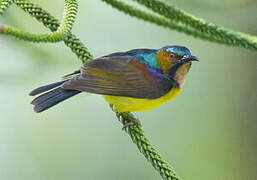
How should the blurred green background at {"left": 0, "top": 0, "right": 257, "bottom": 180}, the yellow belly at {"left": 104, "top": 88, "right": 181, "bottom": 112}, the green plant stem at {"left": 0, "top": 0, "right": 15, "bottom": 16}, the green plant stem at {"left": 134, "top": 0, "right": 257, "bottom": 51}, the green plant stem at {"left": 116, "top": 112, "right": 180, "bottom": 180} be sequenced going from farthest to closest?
the blurred green background at {"left": 0, "top": 0, "right": 257, "bottom": 180} < the yellow belly at {"left": 104, "top": 88, "right": 181, "bottom": 112} < the green plant stem at {"left": 134, "top": 0, "right": 257, "bottom": 51} < the green plant stem at {"left": 116, "top": 112, "right": 180, "bottom": 180} < the green plant stem at {"left": 0, "top": 0, "right": 15, "bottom": 16}

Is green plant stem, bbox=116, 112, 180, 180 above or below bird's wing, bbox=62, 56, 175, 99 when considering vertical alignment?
below

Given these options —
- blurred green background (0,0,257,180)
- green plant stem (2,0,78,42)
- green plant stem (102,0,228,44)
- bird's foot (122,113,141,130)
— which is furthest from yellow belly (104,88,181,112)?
green plant stem (2,0,78,42)

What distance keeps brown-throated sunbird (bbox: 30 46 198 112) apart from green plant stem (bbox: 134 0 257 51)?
0.28 m

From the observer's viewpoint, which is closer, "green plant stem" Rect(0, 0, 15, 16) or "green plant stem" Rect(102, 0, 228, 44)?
"green plant stem" Rect(0, 0, 15, 16)

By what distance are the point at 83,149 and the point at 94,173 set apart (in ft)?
0.69

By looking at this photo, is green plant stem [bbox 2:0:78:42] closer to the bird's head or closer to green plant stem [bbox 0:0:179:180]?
green plant stem [bbox 0:0:179:180]

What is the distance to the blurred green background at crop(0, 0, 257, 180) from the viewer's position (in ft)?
11.1

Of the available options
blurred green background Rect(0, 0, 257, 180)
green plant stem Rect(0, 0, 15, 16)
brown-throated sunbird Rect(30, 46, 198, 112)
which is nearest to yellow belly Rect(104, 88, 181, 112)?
brown-throated sunbird Rect(30, 46, 198, 112)

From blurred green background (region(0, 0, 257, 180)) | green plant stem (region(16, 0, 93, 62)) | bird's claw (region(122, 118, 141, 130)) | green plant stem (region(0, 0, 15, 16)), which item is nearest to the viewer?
green plant stem (region(0, 0, 15, 16))

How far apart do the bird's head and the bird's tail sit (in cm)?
61

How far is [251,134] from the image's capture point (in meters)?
4.17

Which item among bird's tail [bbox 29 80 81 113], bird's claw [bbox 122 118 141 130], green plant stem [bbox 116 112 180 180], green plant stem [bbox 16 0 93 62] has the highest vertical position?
green plant stem [bbox 16 0 93 62]

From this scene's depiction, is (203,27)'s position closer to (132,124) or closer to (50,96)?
(132,124)

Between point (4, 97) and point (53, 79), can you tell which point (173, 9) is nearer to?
point (53, 79)
